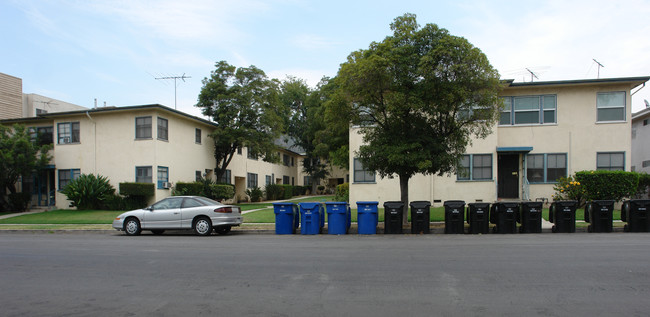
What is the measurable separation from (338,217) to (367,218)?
0.92m

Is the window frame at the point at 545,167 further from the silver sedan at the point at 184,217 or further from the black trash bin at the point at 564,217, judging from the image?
A: the silver sedan at the point at 184,217

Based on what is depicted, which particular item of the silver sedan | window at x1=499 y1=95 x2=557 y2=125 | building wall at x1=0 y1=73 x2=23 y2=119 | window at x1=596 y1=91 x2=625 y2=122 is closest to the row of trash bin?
the silver sedan

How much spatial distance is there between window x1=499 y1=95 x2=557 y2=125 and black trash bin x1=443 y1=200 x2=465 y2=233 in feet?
31.6

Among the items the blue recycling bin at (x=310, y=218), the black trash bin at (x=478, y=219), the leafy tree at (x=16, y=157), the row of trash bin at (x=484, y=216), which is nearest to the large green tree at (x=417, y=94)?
the row of trash bin at (x=484, y=216)

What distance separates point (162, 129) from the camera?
24422 mm

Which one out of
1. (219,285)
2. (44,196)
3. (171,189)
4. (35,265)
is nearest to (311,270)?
(219,285)

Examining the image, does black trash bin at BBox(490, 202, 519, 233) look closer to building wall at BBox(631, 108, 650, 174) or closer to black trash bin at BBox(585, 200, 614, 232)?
black trash bin at BBox(585, 200, 614, 232)

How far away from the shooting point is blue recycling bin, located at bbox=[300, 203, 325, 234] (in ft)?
44.7

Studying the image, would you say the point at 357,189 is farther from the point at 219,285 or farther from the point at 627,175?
the point at 219,285

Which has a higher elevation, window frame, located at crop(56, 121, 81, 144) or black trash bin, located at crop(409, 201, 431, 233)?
window frame, located at crop(56, 121, 81, 144)

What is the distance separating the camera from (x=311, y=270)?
7270mm

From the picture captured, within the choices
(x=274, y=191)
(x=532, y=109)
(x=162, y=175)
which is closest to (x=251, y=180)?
(x=274, y=191)

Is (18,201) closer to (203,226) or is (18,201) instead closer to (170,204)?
(170,204)

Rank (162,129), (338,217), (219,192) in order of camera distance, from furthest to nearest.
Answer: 1. (219,192)
2. (162,129)
3. (338,217)
